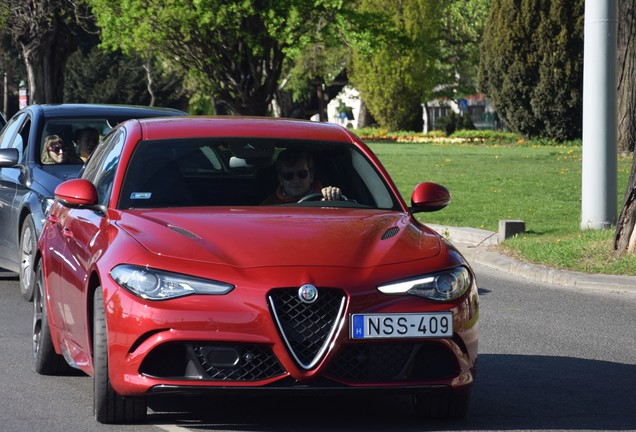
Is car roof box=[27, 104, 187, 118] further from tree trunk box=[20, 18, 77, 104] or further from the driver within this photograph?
tree trunk box=[20, 18, 77, 104]

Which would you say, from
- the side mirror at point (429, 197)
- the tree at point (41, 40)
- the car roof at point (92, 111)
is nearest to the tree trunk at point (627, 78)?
the tree at point (41, 40)

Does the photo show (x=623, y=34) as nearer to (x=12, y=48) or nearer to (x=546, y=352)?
(x=546, y=352)

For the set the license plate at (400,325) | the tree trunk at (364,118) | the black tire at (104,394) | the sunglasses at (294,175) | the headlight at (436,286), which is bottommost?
the tree trunk at (364,118)

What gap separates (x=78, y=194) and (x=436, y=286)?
2032 millimetres

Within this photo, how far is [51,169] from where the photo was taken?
12523 mm

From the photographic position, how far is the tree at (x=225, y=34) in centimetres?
4388

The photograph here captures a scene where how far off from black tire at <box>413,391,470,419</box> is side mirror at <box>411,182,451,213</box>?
3.92ft

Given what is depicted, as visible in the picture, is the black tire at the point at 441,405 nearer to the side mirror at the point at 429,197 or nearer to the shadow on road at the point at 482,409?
the shadow on road at the point at 482,409

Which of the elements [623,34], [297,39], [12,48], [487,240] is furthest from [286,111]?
[487,240]

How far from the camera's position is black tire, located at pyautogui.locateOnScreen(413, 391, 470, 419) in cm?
693

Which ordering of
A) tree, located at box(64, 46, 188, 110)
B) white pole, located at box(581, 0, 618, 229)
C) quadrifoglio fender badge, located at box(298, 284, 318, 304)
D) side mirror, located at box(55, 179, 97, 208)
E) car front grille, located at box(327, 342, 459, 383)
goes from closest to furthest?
quadrifoglio fender badge, located at box(298, 284, 318, 304), car front grille, located at box(327, 342, 459, 383), side mirror, located at box(55, 179, 97, 208), white pole, located at box(581, 0, 618, 229), tree, located at box(64, 46, 188, 110)

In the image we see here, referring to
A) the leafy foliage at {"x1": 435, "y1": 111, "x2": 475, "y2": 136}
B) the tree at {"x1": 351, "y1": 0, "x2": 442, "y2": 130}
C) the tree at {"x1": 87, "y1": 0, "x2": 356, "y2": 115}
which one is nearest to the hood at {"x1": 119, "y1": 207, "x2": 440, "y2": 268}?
the tree at {"x1": 87, "y1": 0, "x2": 356, "y2": 115}

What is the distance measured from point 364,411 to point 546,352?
2.51 m

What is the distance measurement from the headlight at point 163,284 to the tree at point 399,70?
192 ft
